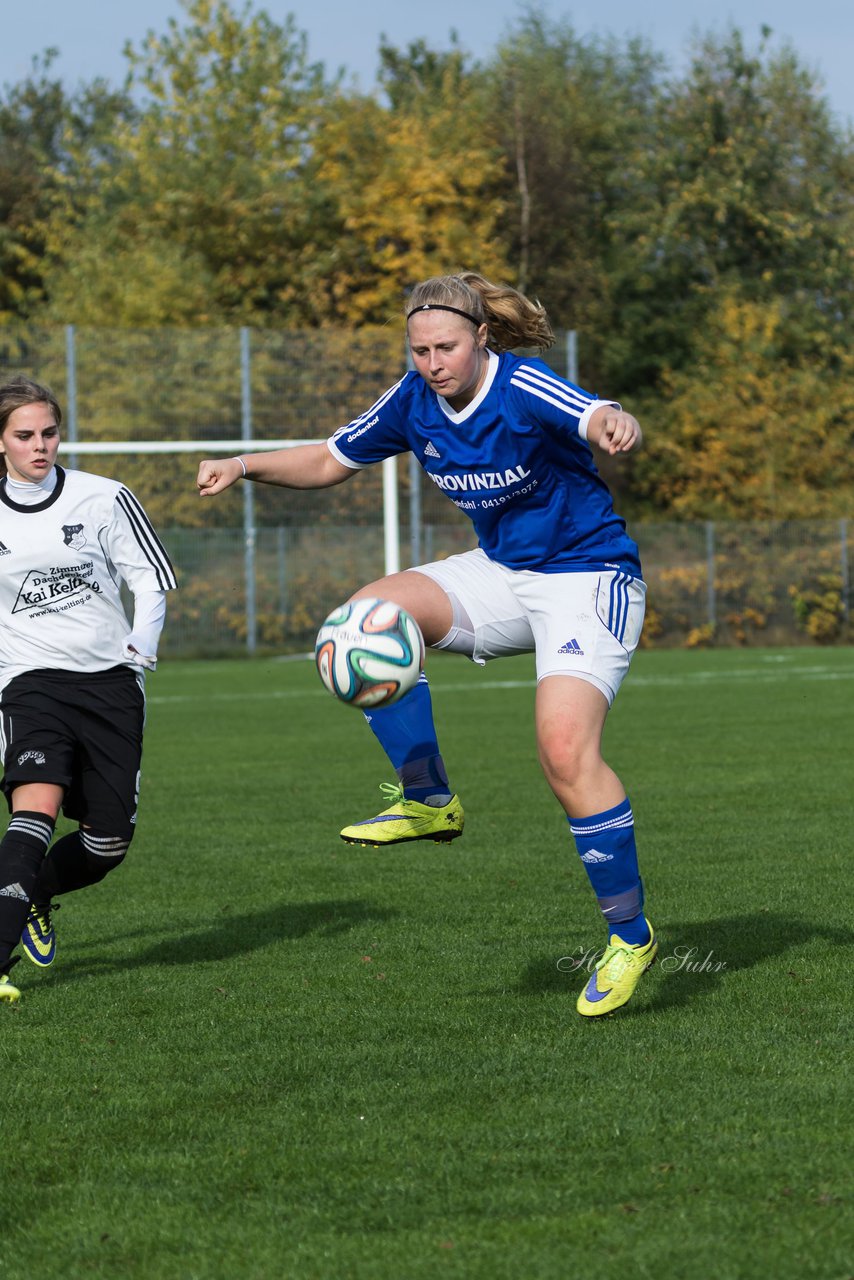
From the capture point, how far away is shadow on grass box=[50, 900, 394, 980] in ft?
18.9

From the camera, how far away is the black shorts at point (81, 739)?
17.0 ft

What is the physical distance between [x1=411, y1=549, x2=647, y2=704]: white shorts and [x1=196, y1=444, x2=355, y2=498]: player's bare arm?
0.44m

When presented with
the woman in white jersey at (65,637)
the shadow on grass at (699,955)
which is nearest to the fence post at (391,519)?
the shadow on grass at (699,955)

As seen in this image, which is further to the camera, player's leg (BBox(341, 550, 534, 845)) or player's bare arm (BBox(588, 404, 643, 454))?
player's leg (BBox(341, 550, 534, 845))

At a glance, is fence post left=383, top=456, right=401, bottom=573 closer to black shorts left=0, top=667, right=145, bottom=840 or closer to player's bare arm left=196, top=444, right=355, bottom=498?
player's bare arm left=196, top=444, right=355, bottom=498

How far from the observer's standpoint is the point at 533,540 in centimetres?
498

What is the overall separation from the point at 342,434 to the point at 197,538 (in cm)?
2139

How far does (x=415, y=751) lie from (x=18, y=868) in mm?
1340

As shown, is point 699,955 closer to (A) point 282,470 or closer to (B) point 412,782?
(B) point 412,782

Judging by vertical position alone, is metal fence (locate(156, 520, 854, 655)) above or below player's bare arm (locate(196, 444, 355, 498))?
below

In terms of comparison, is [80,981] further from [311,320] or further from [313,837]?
[311,320]

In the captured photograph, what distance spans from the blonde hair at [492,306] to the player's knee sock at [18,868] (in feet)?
6.32

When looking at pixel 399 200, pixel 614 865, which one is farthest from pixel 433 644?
pixel 399 200

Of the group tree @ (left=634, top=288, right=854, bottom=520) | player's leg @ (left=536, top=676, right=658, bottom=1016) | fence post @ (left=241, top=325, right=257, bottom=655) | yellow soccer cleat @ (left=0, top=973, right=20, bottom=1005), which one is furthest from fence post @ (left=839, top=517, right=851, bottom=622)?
yellow soccer cleat @ (left=0, top=973, right=20, bottom=1005)
